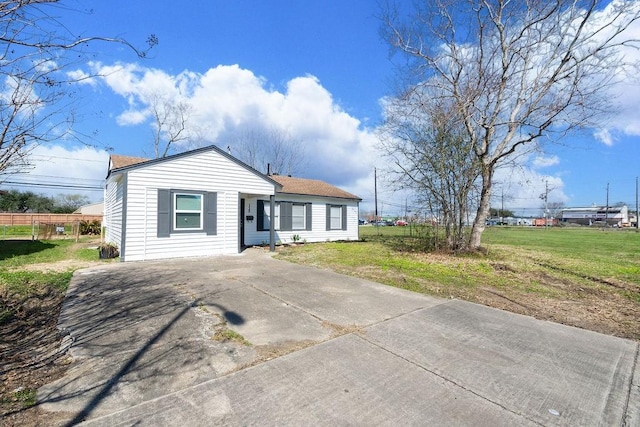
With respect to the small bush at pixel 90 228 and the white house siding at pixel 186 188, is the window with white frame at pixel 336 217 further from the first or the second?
the small bush at pixel 90 228

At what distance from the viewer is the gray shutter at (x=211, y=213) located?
9.93 meters

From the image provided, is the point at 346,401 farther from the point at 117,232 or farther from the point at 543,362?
the point at 117,232

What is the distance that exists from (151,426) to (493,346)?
10.7ft

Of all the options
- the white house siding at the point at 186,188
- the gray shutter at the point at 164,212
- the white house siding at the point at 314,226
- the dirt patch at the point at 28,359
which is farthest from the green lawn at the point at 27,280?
the white house siding at the point at 314,226

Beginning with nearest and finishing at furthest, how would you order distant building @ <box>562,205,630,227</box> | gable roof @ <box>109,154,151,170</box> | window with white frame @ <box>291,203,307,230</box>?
gable roof @ <box>109,154,151,170</box> < window with white frame @ <box>291,203,307,230</box> < distant building @ <box>562,205,630,227</box>

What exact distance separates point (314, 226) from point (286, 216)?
71.3 inches

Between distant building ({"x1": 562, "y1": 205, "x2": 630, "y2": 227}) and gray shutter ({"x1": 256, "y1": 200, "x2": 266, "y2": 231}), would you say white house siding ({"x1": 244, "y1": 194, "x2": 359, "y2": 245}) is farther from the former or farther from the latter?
distant building ({"x1": 562, "y1": 205, "x2": 630, "y2": 227})

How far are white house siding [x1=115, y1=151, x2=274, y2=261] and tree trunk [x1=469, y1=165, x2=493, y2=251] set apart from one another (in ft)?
25.9

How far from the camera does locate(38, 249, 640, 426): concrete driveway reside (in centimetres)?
211

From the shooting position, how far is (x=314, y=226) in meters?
15.5

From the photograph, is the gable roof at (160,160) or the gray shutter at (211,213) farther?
the gray shutter at (211,213)

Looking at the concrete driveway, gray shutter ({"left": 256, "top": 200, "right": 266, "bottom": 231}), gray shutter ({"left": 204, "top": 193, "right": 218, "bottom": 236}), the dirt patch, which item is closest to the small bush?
gray shutter ({"left": 256, "top": 200, "right": 266, "bottom": 231})

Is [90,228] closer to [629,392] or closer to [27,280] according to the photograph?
[27,280]

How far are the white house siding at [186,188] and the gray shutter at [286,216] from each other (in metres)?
2.91
